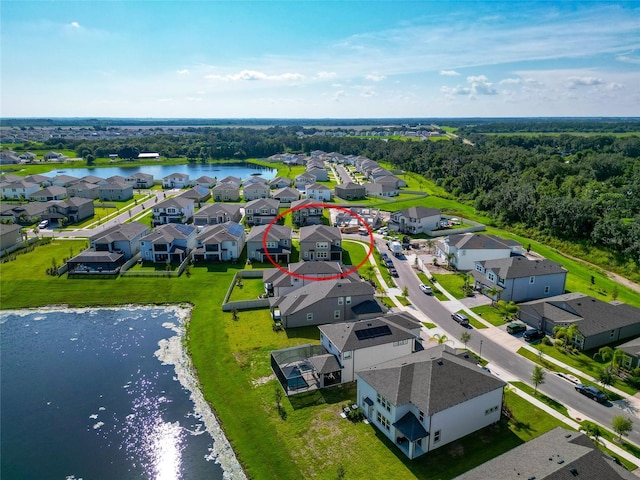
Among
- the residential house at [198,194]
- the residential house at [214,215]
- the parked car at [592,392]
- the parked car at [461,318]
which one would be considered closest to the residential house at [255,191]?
the residential house at [198,194]

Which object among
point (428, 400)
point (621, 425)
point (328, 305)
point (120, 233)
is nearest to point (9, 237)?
point (120, 233)

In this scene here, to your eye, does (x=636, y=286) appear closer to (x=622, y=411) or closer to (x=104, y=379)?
(x=622, y=411)

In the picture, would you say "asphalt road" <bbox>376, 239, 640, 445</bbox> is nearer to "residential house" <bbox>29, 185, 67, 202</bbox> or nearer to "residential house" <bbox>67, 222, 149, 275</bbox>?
"residential house" <bbox>67, 222, 149, 275</bbox>

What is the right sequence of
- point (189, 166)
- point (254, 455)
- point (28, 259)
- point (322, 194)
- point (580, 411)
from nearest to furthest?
point (254, 455), point (580, 411), point (28, 259), point (322, 194), point (189, 166)

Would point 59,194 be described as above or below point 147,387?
above

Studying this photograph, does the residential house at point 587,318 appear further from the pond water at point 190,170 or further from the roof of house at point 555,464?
the pond water at point 190,170

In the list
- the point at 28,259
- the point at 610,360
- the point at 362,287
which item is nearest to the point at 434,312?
the point at 362,287

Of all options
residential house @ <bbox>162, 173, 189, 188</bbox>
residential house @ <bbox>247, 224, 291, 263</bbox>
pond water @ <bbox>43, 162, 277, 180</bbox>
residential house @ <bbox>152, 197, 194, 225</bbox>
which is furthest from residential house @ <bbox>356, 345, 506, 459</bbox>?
pond water @ <bbox>43, 162, 277, 180</bbox>
